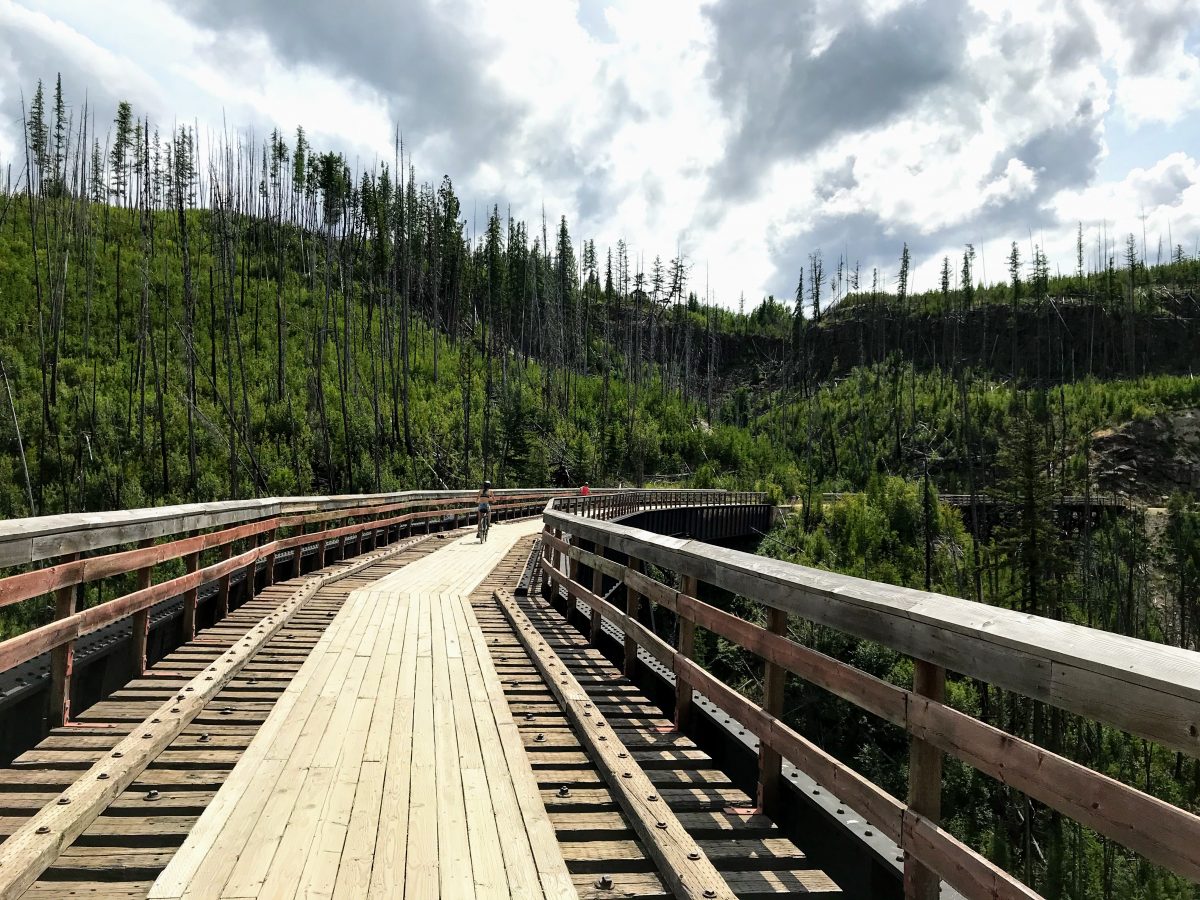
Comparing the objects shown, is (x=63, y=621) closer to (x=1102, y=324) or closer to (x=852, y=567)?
(x=852, y=567)

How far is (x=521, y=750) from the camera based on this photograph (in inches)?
165

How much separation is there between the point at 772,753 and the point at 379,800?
199cm

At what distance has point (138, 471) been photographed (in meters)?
30.6

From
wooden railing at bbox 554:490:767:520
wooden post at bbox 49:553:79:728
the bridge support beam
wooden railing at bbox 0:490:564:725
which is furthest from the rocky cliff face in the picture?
wooden post at bbox 49:553:79:728

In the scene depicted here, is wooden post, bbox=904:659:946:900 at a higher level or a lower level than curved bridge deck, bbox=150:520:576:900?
higher

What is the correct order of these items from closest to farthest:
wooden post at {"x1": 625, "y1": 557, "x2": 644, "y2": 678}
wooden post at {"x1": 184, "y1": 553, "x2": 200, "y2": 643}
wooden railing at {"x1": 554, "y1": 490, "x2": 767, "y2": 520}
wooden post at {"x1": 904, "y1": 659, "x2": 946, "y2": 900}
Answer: wooden post at {"x1": 904, "y1": 659, "x2": 946, "y2": 900} < wooden post at {"x1": 625, "y1": 557, "x2": 644, "y2": 678} < wooden post at {"x1": 184, "y1": 553, "x2": 200, "y2": 643} < wooden railing at {"x1": 554, "y1": 490, "x2": 767, "y2": 520}

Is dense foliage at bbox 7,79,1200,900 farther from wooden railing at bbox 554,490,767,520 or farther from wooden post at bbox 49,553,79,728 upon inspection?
wooden post at bbox 49,553,79,728

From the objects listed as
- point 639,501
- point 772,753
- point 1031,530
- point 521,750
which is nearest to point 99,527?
point 521,750

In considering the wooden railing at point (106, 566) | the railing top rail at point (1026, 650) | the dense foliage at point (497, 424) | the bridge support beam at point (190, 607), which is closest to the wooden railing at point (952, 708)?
the railing top rail at point (1026, 650)

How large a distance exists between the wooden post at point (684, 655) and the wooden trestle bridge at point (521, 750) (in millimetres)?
24

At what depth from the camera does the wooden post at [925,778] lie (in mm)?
2449

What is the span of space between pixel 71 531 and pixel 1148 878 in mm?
35139

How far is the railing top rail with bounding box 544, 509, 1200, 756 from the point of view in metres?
1.65

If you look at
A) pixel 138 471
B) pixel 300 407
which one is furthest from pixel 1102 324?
pixel 138 471
